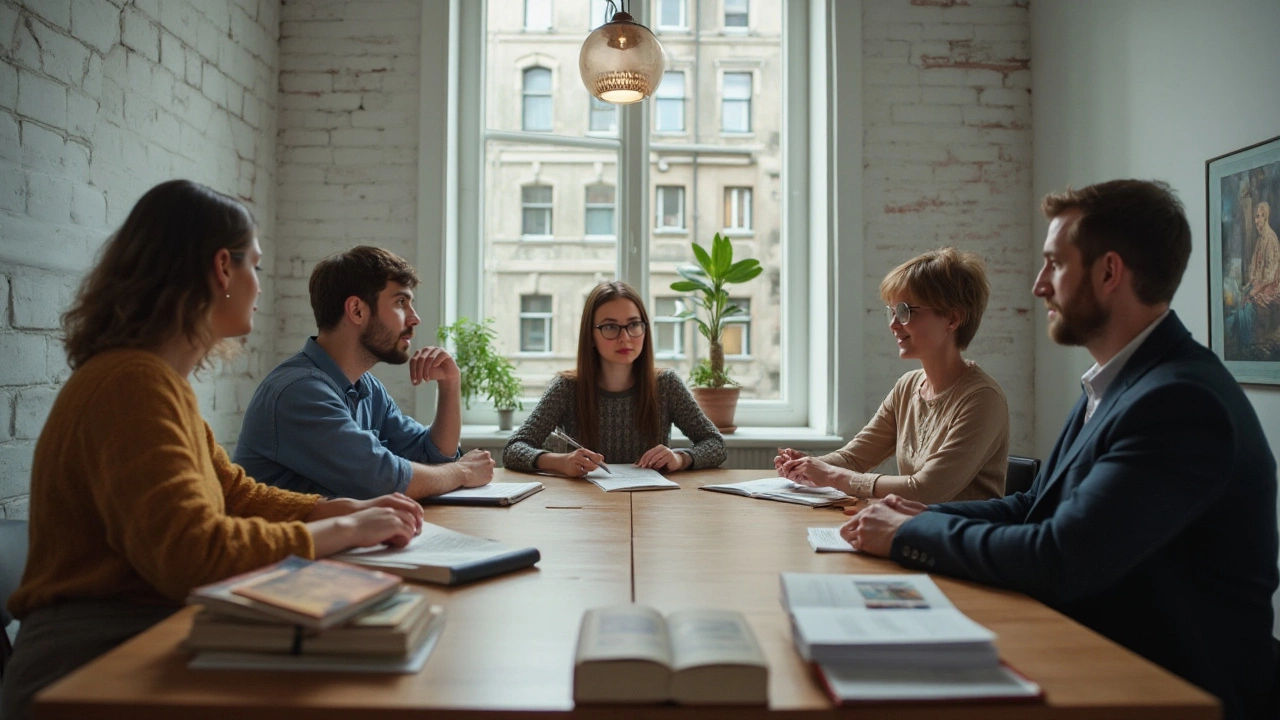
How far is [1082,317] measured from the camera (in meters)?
1.54

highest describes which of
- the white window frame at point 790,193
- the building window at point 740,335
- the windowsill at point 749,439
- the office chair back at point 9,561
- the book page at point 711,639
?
the white window frame at point 790,193

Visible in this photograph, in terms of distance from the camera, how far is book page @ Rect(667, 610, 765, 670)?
3.01 feet

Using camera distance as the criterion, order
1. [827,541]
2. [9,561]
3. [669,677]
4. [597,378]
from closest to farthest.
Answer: [669,677] → [9,561] → [827,541] → [597,378]

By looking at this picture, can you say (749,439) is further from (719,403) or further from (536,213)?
(536,213)

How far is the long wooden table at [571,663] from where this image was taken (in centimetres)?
90

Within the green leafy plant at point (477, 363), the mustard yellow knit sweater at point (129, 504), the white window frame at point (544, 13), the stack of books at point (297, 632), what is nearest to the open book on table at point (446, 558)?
the mustard yellow knit sweater at point (129, 504)

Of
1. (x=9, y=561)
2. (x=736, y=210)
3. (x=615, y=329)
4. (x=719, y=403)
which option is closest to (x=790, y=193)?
(x=736, y=210)

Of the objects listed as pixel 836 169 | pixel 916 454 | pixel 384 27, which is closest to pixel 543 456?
pixel 916 454

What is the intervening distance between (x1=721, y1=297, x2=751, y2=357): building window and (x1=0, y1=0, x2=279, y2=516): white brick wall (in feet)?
7.15

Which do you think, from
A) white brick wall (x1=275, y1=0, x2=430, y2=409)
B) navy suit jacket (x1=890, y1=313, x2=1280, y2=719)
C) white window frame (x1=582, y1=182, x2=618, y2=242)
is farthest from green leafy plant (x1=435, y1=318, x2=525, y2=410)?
navy suit jacket (x1=890, y1=313, x2=1280, y2=719)

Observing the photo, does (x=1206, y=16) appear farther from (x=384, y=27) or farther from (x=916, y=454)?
(x=384, y=27)

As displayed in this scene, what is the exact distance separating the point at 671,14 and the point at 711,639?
3.86m

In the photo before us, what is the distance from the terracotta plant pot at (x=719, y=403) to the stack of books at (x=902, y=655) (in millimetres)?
2645

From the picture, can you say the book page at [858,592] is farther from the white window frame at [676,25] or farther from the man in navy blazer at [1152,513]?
the white window frame at [676,25]
